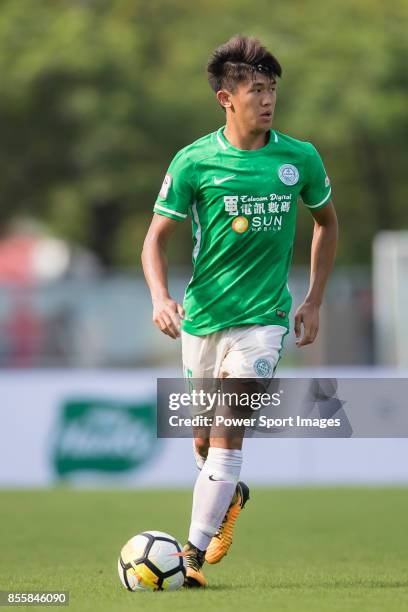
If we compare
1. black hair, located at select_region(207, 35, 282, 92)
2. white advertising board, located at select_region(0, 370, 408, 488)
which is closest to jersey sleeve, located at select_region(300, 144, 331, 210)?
black hair, located at select_region(207, 35, 282, 92)

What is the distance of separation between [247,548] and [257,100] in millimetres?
3897

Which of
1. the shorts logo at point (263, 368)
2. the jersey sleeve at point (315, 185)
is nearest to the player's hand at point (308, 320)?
the shorts logo at point (263, 368)

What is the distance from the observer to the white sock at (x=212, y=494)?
6922 millimetres

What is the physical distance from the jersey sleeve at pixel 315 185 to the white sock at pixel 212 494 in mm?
1406

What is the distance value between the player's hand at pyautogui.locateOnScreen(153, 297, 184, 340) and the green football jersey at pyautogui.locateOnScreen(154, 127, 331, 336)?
19.5 inches

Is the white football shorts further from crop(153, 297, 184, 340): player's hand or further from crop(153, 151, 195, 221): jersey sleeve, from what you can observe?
crop(153, 151, 195, 221): jersey sleeve

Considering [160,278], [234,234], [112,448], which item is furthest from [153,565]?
[112,448]

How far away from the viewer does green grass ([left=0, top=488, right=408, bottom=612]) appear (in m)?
6.48

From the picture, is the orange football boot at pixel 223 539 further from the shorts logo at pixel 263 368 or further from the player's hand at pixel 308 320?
the player's hand at pixel 308 320

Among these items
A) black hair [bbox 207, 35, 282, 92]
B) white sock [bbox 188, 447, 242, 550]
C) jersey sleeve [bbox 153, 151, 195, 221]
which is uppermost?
black hair [bbox 207, 35, 282, 92]

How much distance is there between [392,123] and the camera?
28.3m

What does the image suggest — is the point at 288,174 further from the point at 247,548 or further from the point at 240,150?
the point at 247,548

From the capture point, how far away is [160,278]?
6.95 m

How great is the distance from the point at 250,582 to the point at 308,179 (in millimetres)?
2120
